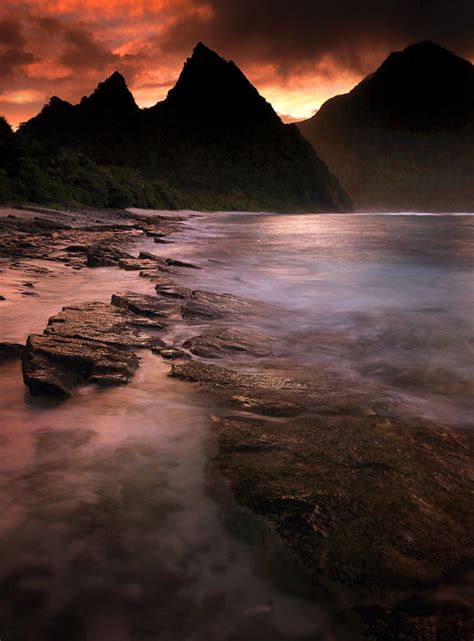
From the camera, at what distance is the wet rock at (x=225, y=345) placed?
14.5 feet

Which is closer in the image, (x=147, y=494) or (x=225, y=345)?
(x=147, y=494)

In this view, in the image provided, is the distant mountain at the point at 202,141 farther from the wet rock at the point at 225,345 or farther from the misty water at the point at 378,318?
the wet rock at the point at 225,345

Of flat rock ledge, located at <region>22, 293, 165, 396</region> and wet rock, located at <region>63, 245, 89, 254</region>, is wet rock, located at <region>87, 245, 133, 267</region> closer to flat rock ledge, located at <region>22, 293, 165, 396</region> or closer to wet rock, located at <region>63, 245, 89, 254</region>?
wet rock, located at <region>63, 245, 89, 254</region>

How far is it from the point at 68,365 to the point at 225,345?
1.66m

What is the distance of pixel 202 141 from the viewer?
497 ft

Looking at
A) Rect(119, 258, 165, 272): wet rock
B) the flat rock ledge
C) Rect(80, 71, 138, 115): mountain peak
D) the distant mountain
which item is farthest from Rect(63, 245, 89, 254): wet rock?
Rect(80, 71, 138, 115): mountain peak

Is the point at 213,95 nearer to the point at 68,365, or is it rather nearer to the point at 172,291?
the point at 172,291

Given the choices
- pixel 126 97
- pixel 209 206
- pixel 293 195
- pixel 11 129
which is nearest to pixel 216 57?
pixel 126 97

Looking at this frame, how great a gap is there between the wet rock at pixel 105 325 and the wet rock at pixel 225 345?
384mm

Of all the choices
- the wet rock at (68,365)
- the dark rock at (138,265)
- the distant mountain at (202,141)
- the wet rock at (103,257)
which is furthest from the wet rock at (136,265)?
the distant mountain at (202,141)

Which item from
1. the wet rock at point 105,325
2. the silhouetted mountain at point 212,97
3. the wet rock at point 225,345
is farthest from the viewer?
the silhouetted mountain at point 212,97

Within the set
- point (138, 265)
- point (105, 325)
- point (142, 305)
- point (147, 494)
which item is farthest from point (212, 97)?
point (147, 494)

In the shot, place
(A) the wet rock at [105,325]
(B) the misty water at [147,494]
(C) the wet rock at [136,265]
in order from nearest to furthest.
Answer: (B) the misty water at [147,494]
(A) the wet rock at [105,325]
(C) the wet rock at [136,265]

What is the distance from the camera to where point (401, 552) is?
178 centimetres
